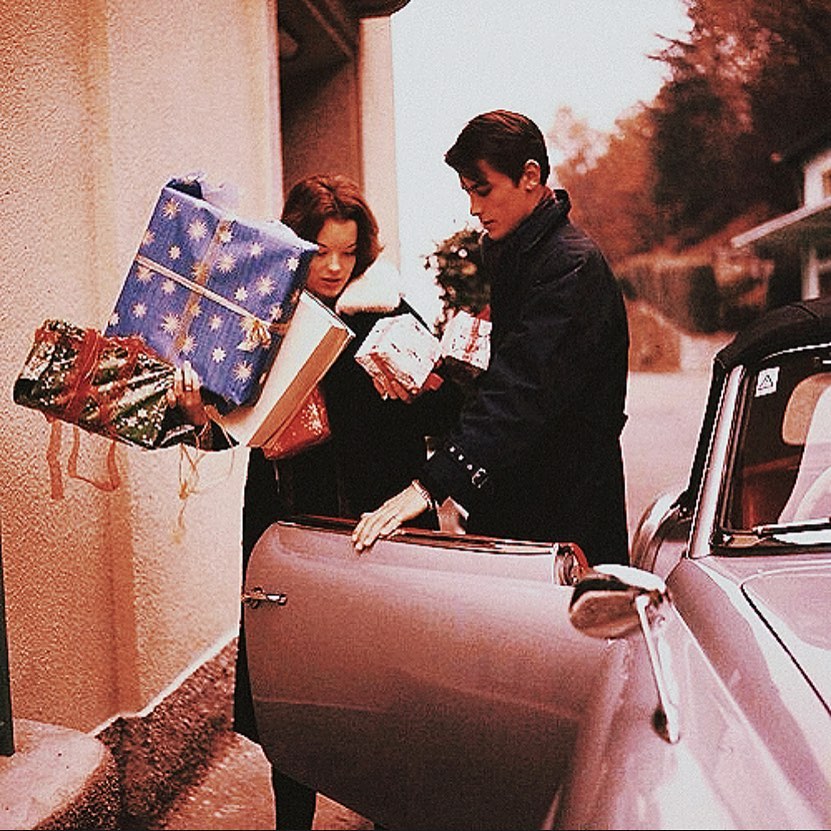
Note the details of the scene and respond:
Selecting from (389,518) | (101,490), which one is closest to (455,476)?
(389,518)

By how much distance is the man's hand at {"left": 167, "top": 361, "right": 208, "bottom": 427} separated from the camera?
220cm

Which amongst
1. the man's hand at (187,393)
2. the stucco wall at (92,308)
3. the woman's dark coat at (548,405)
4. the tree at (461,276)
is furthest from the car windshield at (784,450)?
the tree at (461,276)

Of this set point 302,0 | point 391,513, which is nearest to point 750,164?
point 302,0

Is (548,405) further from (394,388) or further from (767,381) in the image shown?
(767,381)

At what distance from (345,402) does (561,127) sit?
12.1 feet

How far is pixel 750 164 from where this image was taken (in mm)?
6844

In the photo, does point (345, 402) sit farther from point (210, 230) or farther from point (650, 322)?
point (650, 322)

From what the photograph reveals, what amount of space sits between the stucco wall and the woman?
0.43m

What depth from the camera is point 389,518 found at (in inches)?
88.7

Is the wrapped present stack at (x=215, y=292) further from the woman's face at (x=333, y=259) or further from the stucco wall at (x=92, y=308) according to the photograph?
the stucco wall at (x=92, y=308)

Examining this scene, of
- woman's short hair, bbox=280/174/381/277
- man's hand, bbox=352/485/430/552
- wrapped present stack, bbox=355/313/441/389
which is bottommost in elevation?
man's hand, bbox=352/485/430/552

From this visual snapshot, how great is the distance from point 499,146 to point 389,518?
789 millimetres

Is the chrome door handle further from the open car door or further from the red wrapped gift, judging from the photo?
the red wrapped gift

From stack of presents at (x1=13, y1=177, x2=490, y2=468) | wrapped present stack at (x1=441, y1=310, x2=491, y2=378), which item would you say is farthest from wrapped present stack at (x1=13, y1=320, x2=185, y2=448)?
wrapped present stack at (x1=441, y1=310, x2=491, y2=378)
